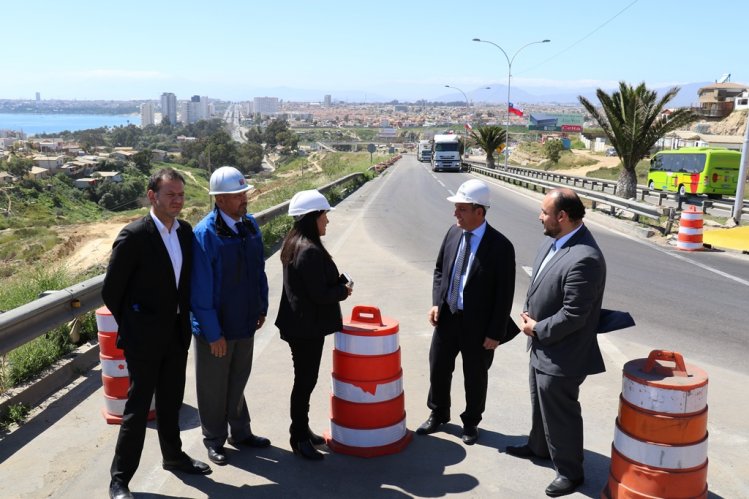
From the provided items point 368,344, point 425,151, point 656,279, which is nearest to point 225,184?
point 368,344

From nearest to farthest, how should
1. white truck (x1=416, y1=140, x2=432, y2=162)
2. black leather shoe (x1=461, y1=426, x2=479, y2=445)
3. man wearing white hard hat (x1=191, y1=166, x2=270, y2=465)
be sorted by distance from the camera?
man wearing white hard hat (x1=191, y1=166, x2=270, y2=465) < black leather shoe (x1=461, y1=426, x2=479, y2=445) < white truck (x1=416, y1=140, x2=432, y2=162)

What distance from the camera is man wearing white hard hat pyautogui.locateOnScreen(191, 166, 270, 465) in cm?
420

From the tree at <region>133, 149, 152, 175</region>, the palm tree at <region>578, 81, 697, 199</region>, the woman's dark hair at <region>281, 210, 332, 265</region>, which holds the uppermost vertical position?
the palm tree at <region>578, 81, 697, 199</region>

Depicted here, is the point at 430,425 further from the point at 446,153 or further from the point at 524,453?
the point at 446,153

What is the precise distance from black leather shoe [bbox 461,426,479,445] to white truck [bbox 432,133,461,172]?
48665mm

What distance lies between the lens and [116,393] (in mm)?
5035

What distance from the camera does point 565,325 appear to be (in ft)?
12.5

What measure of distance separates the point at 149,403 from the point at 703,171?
96.2 feet

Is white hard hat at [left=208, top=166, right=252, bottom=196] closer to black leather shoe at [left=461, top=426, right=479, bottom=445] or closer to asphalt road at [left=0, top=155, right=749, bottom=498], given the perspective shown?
asphalt road at [left=0, top=155, right=749, bottom=498]

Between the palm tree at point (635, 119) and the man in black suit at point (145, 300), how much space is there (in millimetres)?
21902

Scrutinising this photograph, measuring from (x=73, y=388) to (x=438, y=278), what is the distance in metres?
3.34

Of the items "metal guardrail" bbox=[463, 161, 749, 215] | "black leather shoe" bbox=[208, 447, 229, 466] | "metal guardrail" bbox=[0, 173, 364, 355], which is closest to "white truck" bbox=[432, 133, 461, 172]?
"metal guardrail" bbox=[463, 161, 749, 215]

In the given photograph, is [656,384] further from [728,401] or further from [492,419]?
[728,401]

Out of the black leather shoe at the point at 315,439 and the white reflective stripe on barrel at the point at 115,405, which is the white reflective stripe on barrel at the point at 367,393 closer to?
the black leather shoe at the point at 315,439
